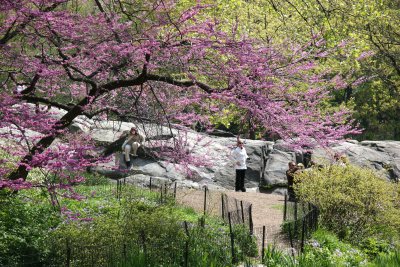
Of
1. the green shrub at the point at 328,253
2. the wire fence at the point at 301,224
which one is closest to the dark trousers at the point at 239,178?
the wire fence at the point at 301,224

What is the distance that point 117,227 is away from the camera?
9.41 meters

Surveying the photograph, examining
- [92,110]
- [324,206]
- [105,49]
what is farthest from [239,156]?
[105,49]

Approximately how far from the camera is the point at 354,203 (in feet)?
41.9

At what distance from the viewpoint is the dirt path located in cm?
1200

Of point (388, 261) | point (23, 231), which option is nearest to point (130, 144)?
point (23, 231)

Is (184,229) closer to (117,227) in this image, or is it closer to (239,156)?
(117,227)

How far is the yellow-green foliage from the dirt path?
4.02 ft

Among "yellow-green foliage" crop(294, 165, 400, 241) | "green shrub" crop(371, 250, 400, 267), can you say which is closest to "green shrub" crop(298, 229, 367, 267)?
"green shrub" crop(371, 250, 400, 267)

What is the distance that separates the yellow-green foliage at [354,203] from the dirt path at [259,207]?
122 cm

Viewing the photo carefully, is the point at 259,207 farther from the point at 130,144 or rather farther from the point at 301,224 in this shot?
the point at 130,144

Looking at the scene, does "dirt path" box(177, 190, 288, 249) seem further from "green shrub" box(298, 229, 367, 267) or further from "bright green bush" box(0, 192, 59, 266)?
"bright green bush" box(0, 192, 59, 266)

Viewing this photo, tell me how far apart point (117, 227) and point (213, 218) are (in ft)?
14.2

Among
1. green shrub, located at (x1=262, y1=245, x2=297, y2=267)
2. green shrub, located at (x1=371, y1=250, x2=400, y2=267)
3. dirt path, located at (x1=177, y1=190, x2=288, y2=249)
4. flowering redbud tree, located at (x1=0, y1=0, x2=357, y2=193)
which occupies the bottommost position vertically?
dirt path, located at (x1=177, y1=190, x2=288, y2=249)

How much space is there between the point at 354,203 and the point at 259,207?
4.18m
